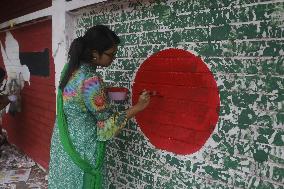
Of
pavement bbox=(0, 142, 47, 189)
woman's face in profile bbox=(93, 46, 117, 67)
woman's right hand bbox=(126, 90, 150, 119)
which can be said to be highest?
woman's face in profile bbox=(93, 46, 117, 67)

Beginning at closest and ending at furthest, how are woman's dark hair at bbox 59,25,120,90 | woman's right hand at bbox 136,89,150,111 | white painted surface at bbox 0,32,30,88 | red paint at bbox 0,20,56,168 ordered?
woman's dark hair at bbox 59,25,120,90 < woman's right hand at bbox 136,89,150,111 < red paint at bbox 0,20,56,168 < white painted surface at bbox 0,32,30,88

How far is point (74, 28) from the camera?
187 inches

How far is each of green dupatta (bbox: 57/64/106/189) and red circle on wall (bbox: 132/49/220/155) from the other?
0.67m

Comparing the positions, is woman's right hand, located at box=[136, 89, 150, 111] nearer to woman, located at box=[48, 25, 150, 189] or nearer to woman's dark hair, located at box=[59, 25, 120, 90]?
woman, located at box=[48, 25, 150, 189]

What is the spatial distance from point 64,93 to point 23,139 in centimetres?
463

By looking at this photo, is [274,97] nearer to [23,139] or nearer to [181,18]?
[181,18]

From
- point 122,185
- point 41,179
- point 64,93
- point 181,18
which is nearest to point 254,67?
point 181,18

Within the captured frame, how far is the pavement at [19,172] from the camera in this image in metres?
5.44

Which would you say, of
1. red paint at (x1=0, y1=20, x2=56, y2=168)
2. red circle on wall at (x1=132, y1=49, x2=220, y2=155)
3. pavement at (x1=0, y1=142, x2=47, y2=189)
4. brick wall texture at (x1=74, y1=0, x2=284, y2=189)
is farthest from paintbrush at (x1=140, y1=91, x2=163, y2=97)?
pavement at (x1=0, y1=142, x2=47, y2=189)

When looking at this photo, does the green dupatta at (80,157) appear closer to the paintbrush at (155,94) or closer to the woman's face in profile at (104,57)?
the woman's face in profile at (104,57)

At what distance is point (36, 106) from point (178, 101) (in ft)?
12.2

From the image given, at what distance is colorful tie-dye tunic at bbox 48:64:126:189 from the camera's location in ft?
9.12

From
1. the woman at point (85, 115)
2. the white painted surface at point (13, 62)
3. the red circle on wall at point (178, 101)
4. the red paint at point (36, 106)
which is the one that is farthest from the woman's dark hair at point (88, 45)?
the white painted surface at point (13, 62)

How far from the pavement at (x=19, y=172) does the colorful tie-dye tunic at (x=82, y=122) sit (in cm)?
252
